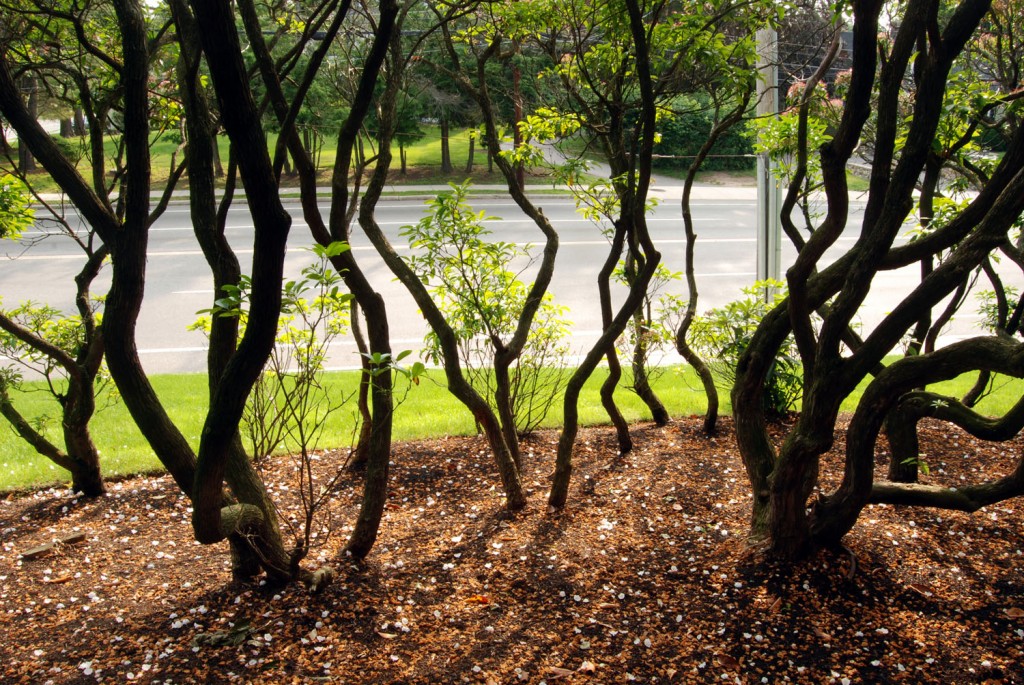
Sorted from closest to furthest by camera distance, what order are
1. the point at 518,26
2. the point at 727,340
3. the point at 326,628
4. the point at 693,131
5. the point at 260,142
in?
the point at 260,142, the point at 326,628, the point at 518,26, the point at 727,340, the point at 693,131

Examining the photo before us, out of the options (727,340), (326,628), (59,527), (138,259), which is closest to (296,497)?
(59,527)

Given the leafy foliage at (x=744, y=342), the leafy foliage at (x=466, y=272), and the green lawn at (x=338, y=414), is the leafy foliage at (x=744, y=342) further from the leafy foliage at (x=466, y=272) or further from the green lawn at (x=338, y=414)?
the leafy foliage at (x=466, y=272)

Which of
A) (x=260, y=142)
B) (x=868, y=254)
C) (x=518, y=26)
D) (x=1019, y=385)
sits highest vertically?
(x=518, y=26)

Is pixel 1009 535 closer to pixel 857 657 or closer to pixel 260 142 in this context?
pixel 857 657

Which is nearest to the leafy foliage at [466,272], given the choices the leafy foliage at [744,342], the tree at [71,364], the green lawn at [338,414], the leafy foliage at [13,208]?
the green lawn at [338,414]

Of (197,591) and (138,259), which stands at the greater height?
(138,259)

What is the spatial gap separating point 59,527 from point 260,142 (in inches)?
130

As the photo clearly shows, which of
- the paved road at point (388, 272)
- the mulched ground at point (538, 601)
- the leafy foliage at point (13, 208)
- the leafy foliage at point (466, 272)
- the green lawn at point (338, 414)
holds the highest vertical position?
the leafy foliage at point (13, 208)

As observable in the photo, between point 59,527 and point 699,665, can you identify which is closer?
point 699,665

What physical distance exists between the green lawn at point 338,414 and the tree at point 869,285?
100 inches

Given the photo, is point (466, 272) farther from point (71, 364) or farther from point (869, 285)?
point (869, 285)

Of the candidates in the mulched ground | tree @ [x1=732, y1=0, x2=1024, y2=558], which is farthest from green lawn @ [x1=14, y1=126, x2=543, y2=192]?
tree @ [x1=732, y1=0, x2=1024, y2=558]

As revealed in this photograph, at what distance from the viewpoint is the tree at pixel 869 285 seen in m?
3.09

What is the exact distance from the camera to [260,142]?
7.92 feet
